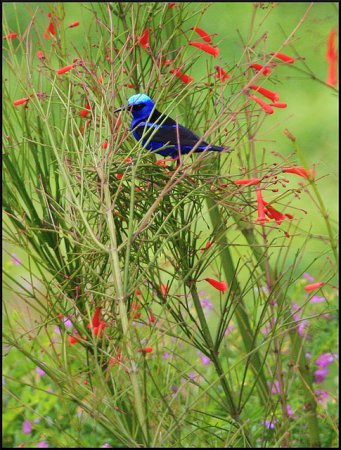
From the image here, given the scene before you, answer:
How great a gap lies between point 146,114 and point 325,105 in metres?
5.55

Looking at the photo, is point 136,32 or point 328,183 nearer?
point 136,32

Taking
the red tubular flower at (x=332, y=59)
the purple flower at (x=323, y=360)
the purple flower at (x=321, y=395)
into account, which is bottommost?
the red tubular flower at (x=332, y=59)

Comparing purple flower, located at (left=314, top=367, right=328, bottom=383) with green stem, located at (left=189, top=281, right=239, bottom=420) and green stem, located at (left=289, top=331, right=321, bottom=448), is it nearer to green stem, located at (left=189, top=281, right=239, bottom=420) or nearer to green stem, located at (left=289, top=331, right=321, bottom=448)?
green stem, located at (left=289, top=331, right=321, bottom=448)

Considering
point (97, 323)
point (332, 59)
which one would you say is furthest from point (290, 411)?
point (332, 59)

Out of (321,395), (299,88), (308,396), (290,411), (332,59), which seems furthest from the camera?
(299,88)

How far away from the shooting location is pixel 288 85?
816 centimetres

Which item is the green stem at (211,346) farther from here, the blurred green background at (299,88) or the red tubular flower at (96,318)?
the blurred green background at (299,88)

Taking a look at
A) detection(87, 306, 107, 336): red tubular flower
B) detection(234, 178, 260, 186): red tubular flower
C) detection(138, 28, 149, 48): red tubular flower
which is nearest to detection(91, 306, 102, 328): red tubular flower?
detection(87, 306, 107, 336): red tubular flower

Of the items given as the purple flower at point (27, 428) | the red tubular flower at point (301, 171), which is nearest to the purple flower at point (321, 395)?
the purple flower at point (27, 428)

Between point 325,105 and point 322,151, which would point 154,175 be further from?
point 325,105

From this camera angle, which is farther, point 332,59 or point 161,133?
point 161,133

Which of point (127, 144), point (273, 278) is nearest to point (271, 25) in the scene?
point (273, 278)

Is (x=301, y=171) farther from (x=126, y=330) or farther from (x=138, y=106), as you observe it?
(x=126, y=330)

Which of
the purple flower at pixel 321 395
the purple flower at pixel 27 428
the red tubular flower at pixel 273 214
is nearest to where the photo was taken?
the red tubular flower at pixel 273 214
